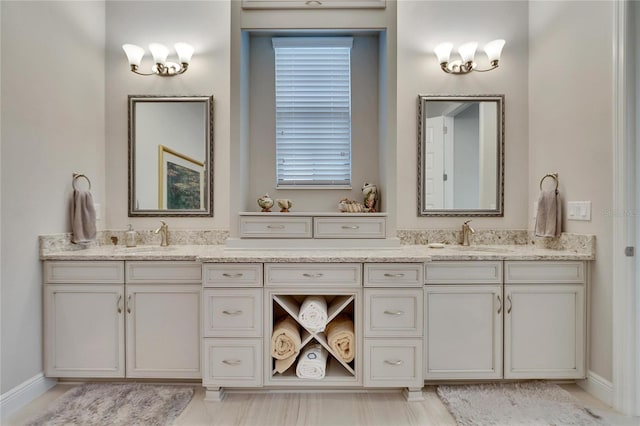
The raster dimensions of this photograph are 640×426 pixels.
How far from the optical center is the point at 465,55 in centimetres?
275

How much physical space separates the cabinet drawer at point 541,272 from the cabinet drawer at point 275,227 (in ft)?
4.34

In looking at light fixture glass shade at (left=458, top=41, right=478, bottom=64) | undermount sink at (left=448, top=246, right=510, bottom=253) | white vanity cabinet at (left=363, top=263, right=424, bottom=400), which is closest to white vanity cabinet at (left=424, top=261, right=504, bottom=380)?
white vanity cabinet at (left=363, top=263, right=424, bottom=400)

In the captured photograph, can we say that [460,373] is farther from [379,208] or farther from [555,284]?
[379,208]

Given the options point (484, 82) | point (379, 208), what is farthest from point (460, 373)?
point (484, 82)

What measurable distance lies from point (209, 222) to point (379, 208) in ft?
4.42

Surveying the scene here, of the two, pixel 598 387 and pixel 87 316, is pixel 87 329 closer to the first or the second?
pixel 87 316

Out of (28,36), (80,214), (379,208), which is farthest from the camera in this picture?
(379,208)

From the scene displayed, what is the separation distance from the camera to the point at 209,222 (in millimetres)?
2854

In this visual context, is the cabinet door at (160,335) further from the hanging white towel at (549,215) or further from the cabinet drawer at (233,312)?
the hanging white towel at (549,215)


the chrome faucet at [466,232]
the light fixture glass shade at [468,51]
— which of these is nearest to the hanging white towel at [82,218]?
the chrome faucet at [466,232]

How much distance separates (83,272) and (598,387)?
127 inches

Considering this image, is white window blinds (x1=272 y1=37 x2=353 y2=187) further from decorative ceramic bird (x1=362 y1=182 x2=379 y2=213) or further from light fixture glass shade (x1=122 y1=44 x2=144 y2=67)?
light fixture glass shade (x1=122 y1=44 x2=144 y2=67)

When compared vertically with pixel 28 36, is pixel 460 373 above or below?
below

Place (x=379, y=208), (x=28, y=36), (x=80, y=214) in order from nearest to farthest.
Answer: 1. (x=28, y=36)
2. (x=80, y=214)
3. (x=379, y=208)
